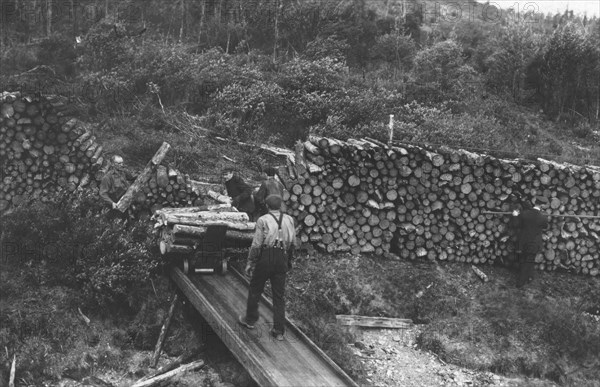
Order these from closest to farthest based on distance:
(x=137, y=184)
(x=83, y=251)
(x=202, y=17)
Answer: (x=83, y=251) < (x=137, y=184) < (x=202, y=17)

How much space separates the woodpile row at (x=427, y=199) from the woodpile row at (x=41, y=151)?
12.2 feet

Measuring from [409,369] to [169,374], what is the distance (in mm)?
3533

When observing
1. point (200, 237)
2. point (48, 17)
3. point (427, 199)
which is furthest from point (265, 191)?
point (48, 17)

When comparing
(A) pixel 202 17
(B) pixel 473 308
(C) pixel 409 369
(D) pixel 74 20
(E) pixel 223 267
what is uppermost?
(A) pixel 202 17

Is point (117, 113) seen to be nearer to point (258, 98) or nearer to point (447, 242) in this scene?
point (258, 98)

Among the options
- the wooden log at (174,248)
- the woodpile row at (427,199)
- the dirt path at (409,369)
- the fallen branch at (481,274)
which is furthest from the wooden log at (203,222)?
the fallen branch at (481,274)

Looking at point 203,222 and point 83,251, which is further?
point 203,222

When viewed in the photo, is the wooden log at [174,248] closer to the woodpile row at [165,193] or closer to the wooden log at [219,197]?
the woodpile row at [165,193]

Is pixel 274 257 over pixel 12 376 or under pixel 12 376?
over

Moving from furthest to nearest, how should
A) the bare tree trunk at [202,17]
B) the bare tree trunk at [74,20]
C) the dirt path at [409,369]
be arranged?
the bare tree trunk at [202,17]
the bare tree trunk at [74,20]
the dirt path at [409,369]

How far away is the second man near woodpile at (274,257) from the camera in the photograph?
23.3 feet

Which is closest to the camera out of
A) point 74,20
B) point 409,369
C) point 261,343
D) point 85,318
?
point 261,343

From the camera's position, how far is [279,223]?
283 inches

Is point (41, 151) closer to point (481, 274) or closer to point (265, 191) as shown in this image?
point (265, 191)
